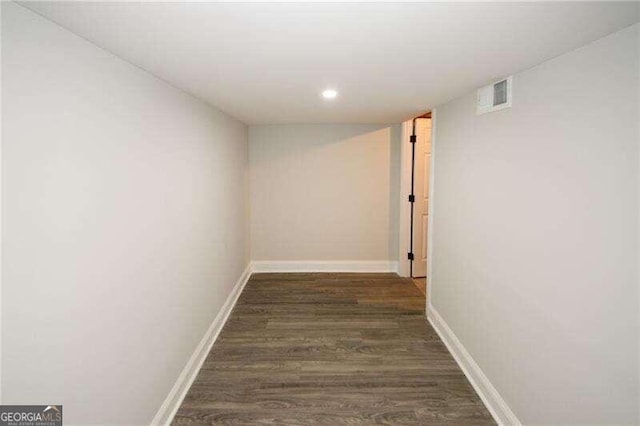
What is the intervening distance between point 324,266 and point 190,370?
9.82 feet

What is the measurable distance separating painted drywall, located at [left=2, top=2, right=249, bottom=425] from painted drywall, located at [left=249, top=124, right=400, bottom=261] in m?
2.63

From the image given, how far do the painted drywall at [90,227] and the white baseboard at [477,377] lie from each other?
6.88ft

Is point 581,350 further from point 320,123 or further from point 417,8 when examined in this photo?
point 320,123

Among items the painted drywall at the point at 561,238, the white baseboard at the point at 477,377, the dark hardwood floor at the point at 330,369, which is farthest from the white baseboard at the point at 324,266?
the painted drywall at the point at 561,238

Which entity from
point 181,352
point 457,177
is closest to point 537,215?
point 457,177

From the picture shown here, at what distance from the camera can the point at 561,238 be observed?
5.73ft

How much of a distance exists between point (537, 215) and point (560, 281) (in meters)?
0.35

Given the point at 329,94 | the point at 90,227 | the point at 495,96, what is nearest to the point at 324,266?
the point at 329,94

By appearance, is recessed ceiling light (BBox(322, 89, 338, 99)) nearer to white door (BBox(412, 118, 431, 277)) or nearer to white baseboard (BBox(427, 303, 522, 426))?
white baseboard (BBox(427, 303, 522, 426))

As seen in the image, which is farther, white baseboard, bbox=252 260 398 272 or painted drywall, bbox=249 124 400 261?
white baseboard, bbox=252 260 398 272

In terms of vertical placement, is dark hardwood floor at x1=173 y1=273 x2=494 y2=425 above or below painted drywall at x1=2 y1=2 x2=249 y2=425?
below

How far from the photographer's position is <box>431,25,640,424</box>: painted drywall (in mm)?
1422

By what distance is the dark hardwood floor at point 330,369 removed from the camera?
2.39 metres

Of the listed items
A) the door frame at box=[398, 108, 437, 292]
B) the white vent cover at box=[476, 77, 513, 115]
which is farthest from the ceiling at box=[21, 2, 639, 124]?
the door frame at box=[398, 108, 437, 292]
